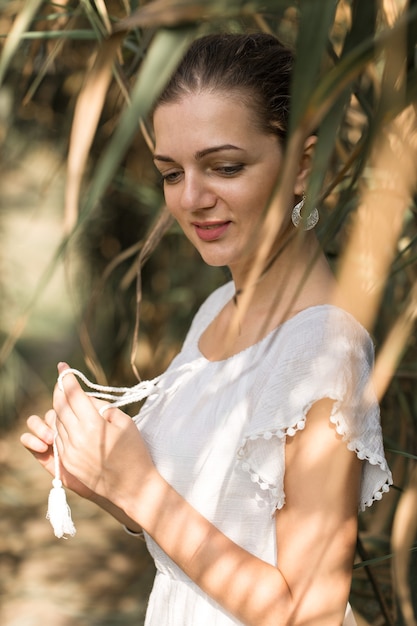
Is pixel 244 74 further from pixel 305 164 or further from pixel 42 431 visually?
pixel 42 431

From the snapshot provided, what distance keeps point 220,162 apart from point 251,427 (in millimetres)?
312

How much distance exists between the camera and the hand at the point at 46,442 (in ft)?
4.02

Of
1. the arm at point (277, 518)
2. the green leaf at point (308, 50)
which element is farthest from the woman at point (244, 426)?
the green leaf at point (308, 50)

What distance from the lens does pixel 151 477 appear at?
1054mm

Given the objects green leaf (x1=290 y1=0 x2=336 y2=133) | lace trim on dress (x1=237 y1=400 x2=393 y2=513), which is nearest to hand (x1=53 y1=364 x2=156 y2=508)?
lace trim on dress (x1=237 y1=400 x2=393 y2=513)

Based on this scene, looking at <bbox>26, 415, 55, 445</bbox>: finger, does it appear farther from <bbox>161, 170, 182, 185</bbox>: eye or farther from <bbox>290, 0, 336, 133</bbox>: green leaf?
<bbox>290, 0, 336, 133</bbox>: green leaf

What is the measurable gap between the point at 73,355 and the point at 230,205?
2.95 meters

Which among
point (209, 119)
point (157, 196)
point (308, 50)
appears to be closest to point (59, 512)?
point (209, 119)

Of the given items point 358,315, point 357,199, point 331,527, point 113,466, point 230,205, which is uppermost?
point 357,199

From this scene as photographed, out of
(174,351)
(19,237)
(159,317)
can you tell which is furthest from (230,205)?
(19,237)

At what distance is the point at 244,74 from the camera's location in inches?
45.3

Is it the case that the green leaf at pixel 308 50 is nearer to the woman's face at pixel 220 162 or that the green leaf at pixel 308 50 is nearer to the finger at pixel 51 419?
the woman's face at pixel 220 162

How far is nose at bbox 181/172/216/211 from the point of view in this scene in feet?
3.61

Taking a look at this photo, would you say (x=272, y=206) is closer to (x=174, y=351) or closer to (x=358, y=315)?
(x=358, y=315)
